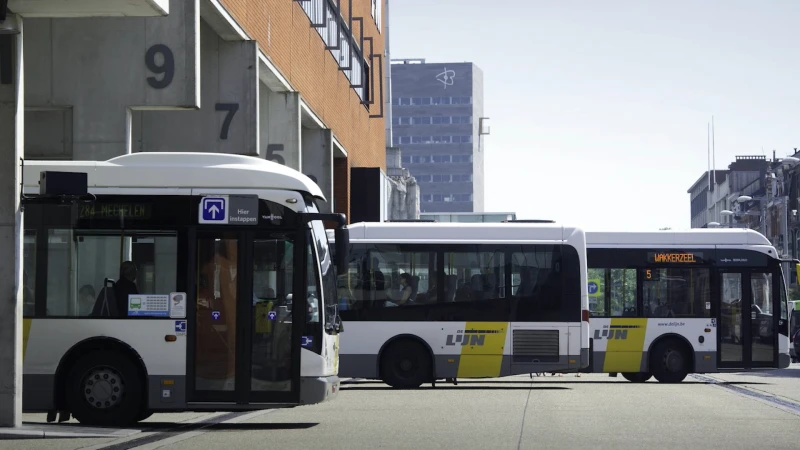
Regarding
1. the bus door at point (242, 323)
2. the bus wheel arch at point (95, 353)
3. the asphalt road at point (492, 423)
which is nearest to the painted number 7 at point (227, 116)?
the asphalt road at point (492, 423)

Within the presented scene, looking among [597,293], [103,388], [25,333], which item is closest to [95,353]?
[103,388]

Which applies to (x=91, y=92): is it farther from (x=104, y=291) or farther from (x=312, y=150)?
(x=312, y=150)

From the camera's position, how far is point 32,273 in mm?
15344

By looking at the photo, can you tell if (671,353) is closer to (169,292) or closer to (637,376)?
(637,376)

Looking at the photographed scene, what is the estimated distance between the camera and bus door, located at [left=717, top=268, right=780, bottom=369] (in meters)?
28.2

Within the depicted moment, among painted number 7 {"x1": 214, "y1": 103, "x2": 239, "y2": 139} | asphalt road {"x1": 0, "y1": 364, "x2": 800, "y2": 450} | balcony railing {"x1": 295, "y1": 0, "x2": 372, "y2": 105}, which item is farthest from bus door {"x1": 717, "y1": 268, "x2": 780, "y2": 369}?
balcony railing {"x1": 295, "y1": 0, "x2": 372, "y2": 105}

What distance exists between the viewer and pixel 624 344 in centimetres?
2806

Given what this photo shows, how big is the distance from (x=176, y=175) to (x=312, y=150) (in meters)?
23.0

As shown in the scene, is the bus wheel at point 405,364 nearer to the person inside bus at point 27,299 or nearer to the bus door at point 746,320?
the bus door at point 746,320

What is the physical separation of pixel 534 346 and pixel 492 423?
9309 mm

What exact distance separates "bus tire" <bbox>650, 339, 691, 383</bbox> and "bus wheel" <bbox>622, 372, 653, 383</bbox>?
1.08 meters

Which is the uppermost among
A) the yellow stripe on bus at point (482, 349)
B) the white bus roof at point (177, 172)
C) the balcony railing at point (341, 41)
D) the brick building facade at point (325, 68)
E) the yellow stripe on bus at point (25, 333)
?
the balcony railing at point (341, 41)

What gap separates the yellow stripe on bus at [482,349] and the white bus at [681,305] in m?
3.61

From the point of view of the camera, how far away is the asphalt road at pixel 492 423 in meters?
13.2
